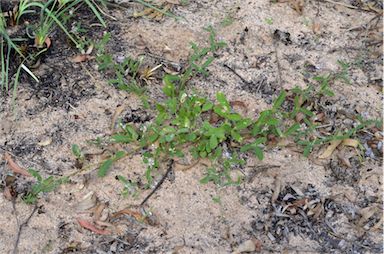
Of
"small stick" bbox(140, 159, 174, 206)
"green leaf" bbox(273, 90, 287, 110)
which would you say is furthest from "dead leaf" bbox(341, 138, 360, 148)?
"small stick" bbox(140, 159, 174, 206)

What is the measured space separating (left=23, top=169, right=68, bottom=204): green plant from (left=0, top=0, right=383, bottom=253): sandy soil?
4 cm

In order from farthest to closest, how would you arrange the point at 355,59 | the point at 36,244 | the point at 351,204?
the point at 355,59, the point at 351,204, the point at 36,244

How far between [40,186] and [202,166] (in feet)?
2.53

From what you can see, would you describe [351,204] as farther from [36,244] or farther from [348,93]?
[36,244]

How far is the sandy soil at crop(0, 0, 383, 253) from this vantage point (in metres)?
2.63

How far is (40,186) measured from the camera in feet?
8.92

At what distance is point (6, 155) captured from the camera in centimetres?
285

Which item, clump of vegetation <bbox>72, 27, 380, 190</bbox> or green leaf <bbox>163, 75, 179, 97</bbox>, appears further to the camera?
green leaf <bbox>163, 75, 179, 97</bbox>

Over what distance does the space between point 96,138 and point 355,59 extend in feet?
5.06

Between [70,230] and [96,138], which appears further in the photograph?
[96,138]

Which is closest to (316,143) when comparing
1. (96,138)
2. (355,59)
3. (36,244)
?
(355,59)

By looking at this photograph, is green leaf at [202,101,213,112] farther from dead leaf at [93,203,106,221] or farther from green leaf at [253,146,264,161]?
dead leaf at [93,203,106,221]

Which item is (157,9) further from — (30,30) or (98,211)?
(98,211)

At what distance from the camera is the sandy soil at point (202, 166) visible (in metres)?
2.63
